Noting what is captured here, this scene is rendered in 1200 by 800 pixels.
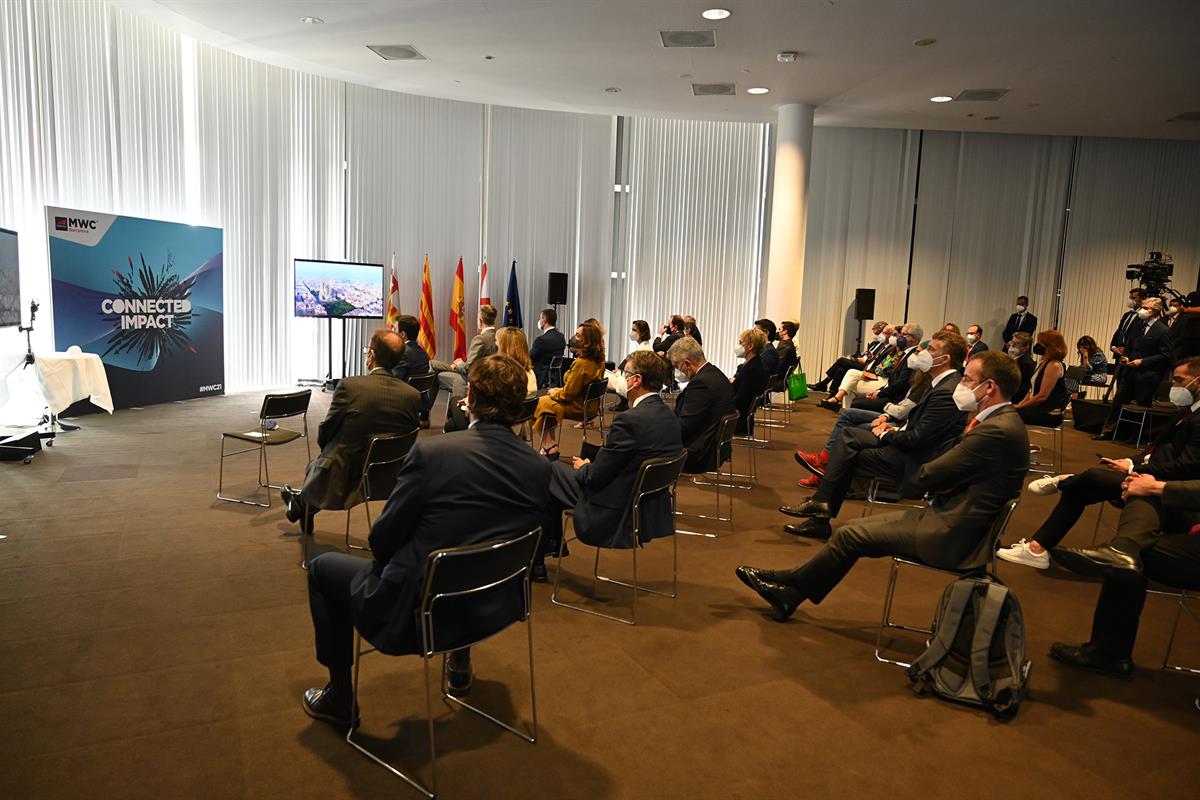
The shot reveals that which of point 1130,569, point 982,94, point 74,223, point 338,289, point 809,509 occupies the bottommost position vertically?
point 809,509

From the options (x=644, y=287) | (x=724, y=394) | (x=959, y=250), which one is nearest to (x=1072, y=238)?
(x=959, y=250)

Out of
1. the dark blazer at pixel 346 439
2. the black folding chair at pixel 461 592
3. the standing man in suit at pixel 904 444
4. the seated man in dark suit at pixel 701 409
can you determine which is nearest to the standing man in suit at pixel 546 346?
the seated man in dark suit at pixel 701 409

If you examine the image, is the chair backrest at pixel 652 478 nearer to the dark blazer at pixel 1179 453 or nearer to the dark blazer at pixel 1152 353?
the dark blazer at pixel 1179 453

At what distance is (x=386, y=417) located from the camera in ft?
14.8

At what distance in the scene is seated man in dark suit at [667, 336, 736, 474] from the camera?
5523mm

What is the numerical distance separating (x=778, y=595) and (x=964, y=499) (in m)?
1.04

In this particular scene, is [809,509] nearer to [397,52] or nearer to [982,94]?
[397,52]

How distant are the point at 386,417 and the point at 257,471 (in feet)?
8.78

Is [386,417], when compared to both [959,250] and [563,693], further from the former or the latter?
[959,250]

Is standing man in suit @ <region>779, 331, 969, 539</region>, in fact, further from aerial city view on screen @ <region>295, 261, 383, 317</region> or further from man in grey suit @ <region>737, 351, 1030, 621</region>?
aerial city view on screen @ <region>295, 261, 383, 317</region>

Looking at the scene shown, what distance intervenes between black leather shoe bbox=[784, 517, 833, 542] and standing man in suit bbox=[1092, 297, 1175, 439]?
6122mm

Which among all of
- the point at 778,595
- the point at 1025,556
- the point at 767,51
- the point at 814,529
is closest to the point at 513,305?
the point at 767,51

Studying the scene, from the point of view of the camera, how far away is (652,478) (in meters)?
3.91

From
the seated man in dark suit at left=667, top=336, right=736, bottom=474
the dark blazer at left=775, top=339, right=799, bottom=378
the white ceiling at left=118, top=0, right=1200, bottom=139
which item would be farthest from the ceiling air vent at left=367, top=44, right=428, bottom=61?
the seated man in dark suit at left=667, top=336, right=736, bottom=474
